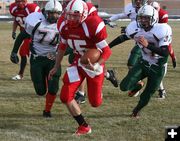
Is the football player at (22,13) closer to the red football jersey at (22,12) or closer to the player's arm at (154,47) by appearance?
the red football jersey at (22,12)

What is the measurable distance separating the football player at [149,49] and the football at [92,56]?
27.1 inches

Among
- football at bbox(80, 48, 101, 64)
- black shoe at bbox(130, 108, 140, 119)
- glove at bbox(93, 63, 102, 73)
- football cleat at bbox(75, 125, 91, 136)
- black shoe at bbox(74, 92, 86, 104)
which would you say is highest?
football at bbox(80, 48, 101, 64)

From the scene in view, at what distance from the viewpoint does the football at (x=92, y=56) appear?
5149 mm

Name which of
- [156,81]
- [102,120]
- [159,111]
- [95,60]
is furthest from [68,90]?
[159,111]

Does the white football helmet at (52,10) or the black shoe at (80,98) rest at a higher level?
the white football helmet at (52,10)

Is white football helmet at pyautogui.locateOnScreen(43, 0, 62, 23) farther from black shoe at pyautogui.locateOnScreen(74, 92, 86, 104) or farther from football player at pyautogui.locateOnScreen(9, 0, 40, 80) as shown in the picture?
football player at pyautogui.locateOnScreen(9, 0, 40, 80)

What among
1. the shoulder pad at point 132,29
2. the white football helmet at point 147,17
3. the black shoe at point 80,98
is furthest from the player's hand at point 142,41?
the black shoe at point 80,98

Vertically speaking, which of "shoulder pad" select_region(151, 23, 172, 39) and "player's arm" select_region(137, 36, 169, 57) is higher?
"shoulder pad" select_region(151, 23, 172, 39)

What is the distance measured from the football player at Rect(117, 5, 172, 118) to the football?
2.26 feet

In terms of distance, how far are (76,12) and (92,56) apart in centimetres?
59

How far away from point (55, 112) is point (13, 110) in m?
0.67

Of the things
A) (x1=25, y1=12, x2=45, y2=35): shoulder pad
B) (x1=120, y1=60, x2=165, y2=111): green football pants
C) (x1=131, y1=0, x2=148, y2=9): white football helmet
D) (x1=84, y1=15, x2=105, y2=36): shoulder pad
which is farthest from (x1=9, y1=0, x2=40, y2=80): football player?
(x1=84, y1=15, x2=105, y2=36): shoulder pad

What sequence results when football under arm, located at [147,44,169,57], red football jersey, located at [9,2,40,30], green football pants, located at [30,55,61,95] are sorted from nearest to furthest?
1. football under arm, located at [147,44,169,57]
2. green football pants, located at [30,55,61,95]
3. red football jersey, located at [9,2,40,30]

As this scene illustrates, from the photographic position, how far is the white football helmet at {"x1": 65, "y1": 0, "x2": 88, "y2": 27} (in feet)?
16.3
